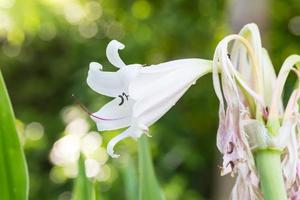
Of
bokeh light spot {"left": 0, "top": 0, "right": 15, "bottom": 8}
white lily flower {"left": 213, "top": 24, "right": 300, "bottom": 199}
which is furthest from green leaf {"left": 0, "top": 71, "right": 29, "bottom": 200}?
bokeh light spot {"left": 0, "top": 0, "right": 15, "bottom": 8}

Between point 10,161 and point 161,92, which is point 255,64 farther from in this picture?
point 10,161

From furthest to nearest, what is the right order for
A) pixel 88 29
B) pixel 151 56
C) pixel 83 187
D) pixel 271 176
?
pixel 88 29 < pixel 151 56 < pixel 83 187 < pixel 271 176

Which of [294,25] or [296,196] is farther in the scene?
[294,25]

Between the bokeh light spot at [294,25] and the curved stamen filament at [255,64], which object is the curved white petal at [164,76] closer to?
the curved stamen filament at [255,64]

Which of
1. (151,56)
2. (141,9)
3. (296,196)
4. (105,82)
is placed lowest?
(296,196)

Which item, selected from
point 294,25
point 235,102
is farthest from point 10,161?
point 294,25

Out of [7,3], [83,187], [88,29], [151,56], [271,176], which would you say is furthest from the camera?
[88,29]

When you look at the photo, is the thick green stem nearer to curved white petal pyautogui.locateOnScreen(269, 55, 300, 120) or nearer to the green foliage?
curved white petal pyautogui.locateOnScreen(269, 55, 300, 120)
